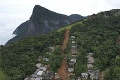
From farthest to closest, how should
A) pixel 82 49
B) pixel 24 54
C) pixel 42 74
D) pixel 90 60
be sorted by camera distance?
pixel 82 49 → pixel 24 54 → pixel 90 60 → pixel 42 74

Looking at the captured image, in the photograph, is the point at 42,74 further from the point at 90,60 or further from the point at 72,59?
the point at 90,60

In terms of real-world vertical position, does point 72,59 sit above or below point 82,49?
below

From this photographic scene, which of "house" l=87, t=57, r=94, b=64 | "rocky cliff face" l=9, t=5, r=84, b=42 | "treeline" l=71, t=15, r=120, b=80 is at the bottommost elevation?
"house" l=87, t=57, r=94, b=64

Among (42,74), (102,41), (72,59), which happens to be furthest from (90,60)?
(42,74)

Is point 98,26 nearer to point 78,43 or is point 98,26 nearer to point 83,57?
point 78,43

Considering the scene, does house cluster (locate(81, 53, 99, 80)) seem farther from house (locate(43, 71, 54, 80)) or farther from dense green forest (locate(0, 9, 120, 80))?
house (locate(43, 71, 54, 80))

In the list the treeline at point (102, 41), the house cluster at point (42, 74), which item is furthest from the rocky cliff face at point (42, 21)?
the house cluster at point (42, 74)

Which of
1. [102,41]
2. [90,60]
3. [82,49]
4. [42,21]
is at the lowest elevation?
[90,60]

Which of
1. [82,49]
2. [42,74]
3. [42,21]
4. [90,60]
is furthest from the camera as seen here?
[42,21]

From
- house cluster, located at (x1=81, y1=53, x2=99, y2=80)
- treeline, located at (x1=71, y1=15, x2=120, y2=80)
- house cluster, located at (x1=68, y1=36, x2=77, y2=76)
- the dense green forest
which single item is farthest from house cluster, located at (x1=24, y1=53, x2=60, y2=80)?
treeline, located at (x1=71, y1=15, x2=120, y2=80)
